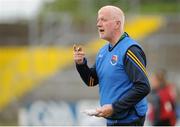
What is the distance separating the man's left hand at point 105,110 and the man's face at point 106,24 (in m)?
0.58

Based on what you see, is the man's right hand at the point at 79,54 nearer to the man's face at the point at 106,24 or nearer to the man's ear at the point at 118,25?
the man's face at the point at 106,24

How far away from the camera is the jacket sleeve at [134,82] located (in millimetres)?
5363

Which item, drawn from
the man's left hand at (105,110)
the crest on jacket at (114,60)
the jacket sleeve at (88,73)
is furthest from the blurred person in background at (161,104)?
the man's left hand at (105,110)

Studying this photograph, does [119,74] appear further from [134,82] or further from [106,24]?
[106,24]

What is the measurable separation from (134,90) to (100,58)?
21.1 inches

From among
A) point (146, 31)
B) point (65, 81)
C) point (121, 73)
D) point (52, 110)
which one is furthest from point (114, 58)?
point (146, 31)

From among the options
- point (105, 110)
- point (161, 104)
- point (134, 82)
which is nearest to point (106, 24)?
point (134, 82)

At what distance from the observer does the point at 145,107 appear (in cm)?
564

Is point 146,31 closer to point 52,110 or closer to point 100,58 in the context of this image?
point 52,110

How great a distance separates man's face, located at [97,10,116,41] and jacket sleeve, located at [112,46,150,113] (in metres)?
0.23

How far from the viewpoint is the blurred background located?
20.5m

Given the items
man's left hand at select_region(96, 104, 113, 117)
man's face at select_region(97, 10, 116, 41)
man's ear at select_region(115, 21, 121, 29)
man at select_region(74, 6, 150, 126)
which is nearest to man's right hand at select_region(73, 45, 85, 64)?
man at select_region(74, 6, 150, 126)

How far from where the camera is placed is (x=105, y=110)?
5.32 metres

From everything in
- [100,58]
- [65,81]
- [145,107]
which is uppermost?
[100,58]
